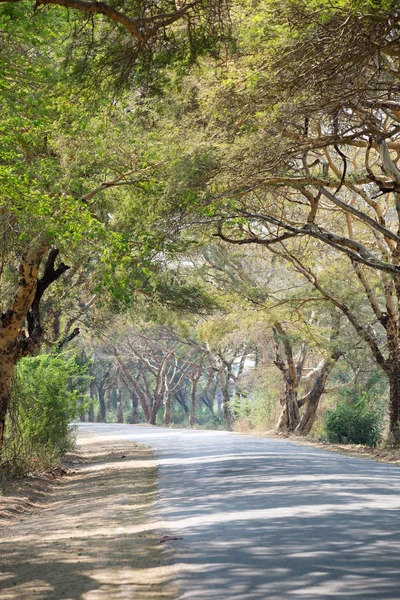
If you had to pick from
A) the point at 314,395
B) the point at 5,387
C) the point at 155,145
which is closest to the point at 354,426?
the point at 314,395

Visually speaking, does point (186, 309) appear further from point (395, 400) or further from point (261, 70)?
point (261, 70)

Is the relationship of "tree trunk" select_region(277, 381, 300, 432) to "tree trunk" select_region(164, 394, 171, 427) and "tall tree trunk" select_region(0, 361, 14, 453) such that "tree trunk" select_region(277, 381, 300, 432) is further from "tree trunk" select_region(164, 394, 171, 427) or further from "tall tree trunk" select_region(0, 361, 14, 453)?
"tree trunk" select_region(164, 394, 171, 427)

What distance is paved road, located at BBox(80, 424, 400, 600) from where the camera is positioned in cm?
704

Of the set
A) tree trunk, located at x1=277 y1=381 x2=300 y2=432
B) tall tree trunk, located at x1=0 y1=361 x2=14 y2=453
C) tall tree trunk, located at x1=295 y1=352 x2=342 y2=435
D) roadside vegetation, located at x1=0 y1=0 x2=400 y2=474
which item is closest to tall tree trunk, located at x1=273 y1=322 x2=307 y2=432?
tree trunk, located at x1=277 y1=381 x2=300 y2=432

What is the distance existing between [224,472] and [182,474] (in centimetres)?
88

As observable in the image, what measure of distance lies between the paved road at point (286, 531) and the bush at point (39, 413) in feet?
12.6

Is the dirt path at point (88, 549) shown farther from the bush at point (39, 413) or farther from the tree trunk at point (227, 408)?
the tree trunk at point (227, 408)

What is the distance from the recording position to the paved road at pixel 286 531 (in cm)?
704

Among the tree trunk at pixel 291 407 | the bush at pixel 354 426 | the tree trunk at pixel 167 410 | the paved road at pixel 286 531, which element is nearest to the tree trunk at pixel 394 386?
the bush at pixel 354 426

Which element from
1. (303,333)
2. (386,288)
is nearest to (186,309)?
(386,288)

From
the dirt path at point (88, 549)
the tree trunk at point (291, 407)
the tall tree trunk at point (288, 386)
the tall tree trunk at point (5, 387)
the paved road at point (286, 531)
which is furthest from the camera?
the tree trunk at point (291, 407)

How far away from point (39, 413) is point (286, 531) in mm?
13772

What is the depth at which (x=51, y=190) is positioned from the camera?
54.6ft

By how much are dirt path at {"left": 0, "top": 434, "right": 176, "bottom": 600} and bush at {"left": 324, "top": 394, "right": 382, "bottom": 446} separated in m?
17.5
